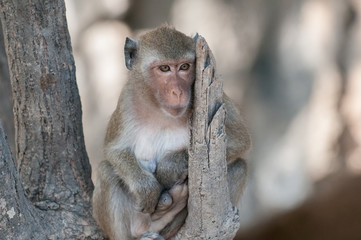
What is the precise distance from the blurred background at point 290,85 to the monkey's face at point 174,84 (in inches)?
188

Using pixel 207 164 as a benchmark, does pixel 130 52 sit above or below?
above

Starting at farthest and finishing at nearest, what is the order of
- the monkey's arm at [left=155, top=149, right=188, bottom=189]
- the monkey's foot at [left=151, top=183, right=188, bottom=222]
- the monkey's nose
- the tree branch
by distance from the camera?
the monkey's arm at [left=155, top=149, right=188, bottom=189]
the monkey's foot at [left=151, top=183, right=188, bottom=222]
the monkey's nose
the tree branch

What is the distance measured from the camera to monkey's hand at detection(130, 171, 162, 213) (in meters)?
4.91

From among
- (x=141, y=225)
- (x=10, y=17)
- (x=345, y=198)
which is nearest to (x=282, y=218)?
(x=345, y=198)

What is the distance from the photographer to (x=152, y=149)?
5227 mm

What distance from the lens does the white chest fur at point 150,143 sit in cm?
515

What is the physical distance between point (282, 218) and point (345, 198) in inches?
41.3

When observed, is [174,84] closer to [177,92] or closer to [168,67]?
[177,92]

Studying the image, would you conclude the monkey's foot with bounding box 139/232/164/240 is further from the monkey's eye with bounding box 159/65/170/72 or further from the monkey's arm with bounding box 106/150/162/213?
the monkey's eye with bounding box 159/65/170/72

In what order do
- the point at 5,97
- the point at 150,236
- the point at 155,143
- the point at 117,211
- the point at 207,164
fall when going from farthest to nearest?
the point at 5,97
the point at 155,143
the point at 117,211
the point at 150,236
the point at 207,164

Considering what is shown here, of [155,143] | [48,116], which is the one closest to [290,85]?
[155,143]

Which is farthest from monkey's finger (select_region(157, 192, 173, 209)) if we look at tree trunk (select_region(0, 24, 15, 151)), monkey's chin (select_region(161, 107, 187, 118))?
tree trunk (select_region(0, 24, 15, 151))

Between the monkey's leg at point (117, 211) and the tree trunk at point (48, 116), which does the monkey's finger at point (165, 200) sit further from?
the tree trunk at point (48, 116)

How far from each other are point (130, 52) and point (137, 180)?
1050 millimetres
